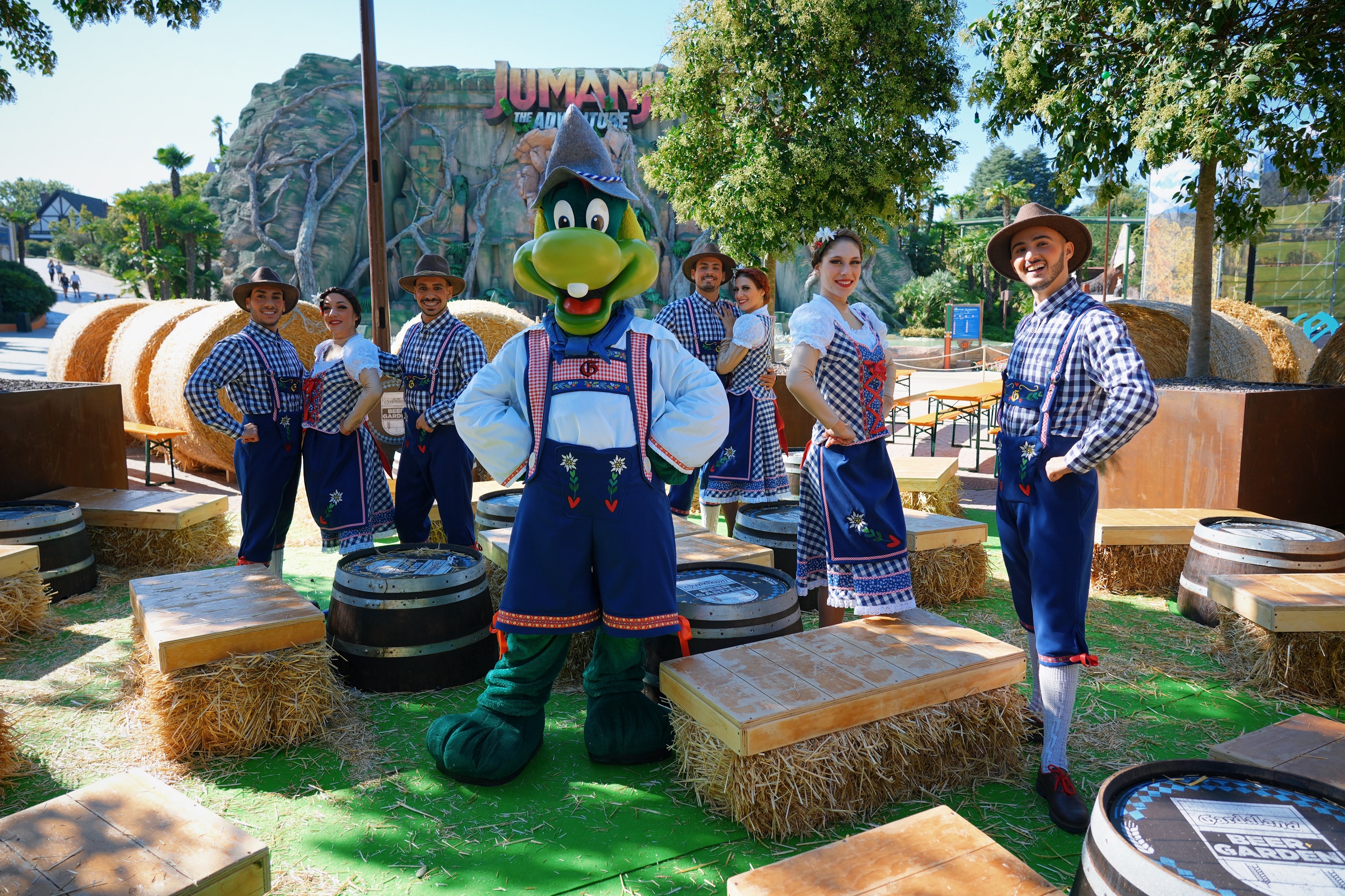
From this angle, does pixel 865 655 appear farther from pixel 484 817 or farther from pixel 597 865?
pixel 484 817

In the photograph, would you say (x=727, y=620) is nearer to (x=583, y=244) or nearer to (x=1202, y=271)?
(x=583, y=244)

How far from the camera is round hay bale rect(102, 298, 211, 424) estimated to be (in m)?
9.50

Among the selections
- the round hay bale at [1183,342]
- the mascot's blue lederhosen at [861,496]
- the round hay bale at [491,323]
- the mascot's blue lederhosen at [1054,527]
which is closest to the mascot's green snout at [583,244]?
the mascot's blue lederhosen at [861,496]

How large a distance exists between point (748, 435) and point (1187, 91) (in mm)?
3546

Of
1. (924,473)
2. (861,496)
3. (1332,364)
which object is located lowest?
(924,473)

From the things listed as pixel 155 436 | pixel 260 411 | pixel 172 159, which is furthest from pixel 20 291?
pixel 260 411

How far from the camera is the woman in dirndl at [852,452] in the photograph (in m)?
3.11

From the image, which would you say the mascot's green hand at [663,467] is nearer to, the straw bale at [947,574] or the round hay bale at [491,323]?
the straw bale at [947,574]

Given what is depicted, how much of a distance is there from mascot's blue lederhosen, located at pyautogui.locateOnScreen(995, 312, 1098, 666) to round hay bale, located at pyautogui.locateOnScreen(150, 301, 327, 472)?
24.0 feet

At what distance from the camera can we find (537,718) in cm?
296

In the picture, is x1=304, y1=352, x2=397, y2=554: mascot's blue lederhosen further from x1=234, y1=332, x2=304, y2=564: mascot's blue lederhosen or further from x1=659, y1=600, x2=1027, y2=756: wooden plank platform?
x1=659, y1=600, x2=1027, y2=756: wooden plank platform

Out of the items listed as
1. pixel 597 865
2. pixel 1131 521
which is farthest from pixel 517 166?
pixel 597 865

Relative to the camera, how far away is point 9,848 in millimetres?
1868

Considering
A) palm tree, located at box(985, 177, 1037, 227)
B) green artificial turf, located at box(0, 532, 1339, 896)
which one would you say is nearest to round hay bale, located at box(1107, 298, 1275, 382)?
green artificial turf, located at box(0, 532, 1339, 896)
